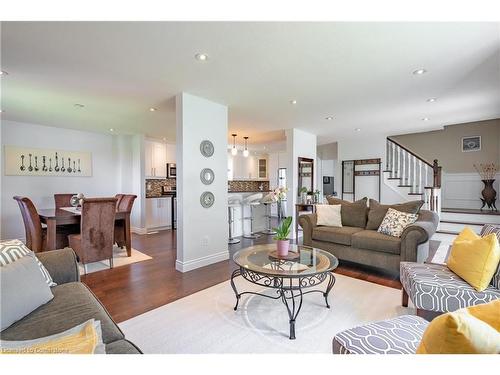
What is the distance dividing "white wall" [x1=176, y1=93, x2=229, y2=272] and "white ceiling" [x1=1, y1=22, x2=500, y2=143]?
9.9 inches

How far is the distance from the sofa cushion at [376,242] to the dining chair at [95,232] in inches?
132

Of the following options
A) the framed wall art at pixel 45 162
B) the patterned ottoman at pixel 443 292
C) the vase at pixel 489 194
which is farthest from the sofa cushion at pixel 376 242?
the framed wall art at pixel 45 162

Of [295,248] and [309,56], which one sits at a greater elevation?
[309,56]

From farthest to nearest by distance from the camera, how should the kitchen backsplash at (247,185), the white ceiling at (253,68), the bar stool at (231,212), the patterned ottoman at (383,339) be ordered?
the kitchen backsplash at (247,185), the bar stool at (231,212), the white ceiling at (253,68), the patterned ottoman at (383,339)

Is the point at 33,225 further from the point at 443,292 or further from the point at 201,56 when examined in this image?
the point at 443,292

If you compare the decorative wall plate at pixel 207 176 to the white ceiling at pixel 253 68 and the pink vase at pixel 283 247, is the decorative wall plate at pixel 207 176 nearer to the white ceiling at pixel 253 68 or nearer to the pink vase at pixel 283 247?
the white ceiling at pixel 253 68

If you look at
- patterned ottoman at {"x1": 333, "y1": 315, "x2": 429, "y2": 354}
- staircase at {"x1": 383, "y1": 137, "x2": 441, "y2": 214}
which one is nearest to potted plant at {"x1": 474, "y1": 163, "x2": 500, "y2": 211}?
staircase at {"x1": 383, "y1": 137, "x2": 441, "y2": 214}

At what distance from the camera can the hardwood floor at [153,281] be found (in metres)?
2.47

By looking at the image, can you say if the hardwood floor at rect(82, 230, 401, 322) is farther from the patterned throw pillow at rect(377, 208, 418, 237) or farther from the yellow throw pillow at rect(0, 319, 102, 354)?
the yellow throw pillow at rect(0, 319, 102, 354)

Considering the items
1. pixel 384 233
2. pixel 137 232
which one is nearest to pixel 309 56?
pixel 384 233

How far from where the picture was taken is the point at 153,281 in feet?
9.95

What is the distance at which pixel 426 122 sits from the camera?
16.8 feet
